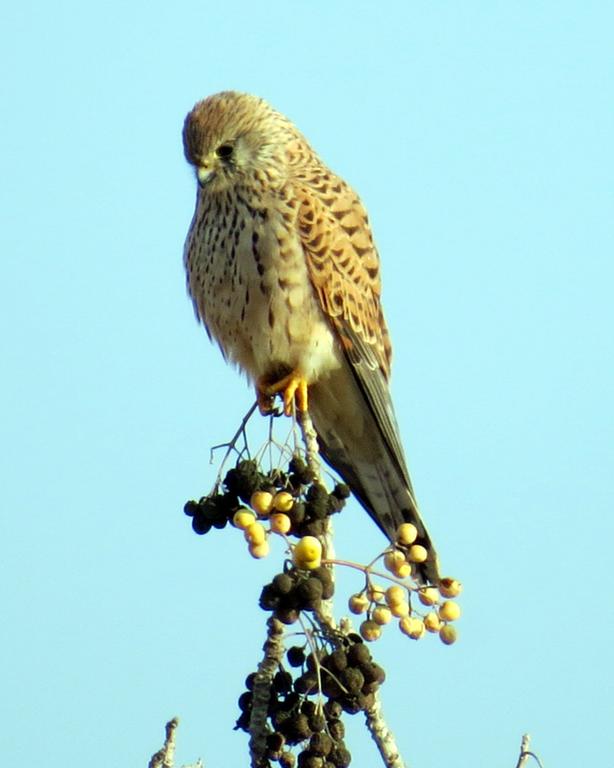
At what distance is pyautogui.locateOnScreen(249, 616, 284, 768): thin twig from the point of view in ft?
10.4

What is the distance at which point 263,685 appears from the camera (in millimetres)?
Result: 3260

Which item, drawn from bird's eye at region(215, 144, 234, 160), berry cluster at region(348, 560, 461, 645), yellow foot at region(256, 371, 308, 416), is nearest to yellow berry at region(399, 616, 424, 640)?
berry cluster at region(348, 560, 461, 645)

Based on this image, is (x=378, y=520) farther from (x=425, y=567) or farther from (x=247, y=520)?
(x=247, y=520)

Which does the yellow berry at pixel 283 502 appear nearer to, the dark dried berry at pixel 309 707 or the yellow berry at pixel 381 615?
the yellow berry at pixel 381 615

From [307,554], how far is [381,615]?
0.28 metres

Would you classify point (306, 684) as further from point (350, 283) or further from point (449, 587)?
point (350, 283)

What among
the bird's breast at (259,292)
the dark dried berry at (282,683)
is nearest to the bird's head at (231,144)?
the bird's breast at (259,292)

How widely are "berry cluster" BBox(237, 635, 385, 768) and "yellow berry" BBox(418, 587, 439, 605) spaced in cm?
29

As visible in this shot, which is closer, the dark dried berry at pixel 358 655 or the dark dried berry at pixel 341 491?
the dark dried berry at pixel 358 655

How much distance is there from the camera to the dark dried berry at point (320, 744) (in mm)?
3162

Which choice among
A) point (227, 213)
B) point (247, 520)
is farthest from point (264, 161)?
point (247, 520)

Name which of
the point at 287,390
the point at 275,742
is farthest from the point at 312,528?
the point at 287,390

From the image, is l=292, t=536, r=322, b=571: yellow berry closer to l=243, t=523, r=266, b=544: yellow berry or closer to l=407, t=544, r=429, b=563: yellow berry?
l=243, t=523, r=266, b=544: yellow berry

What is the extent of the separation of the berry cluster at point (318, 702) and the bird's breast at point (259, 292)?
6.28ft
